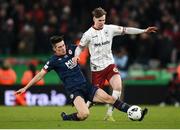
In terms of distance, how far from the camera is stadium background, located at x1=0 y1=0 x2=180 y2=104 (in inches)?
1079

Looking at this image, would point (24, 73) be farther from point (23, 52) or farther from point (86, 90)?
point (86, 90)

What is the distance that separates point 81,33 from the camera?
28.6m

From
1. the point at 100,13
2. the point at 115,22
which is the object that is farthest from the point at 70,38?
the point at 100,13

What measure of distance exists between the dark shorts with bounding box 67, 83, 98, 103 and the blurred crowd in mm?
11993

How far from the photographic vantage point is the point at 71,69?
1552 cm

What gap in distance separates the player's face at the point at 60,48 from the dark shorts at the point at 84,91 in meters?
0.76

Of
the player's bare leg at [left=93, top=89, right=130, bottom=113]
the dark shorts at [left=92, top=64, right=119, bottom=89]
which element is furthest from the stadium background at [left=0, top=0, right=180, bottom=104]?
the player's bare leg at [left=93, top=89, right=130, bottom=113]

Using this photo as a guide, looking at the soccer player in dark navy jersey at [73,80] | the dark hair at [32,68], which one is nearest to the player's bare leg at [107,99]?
the soccer player in dark navy jersey at [73,80]

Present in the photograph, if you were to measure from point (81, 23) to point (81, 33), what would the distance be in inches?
58.2

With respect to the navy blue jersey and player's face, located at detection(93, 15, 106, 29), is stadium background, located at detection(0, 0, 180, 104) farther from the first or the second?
the navy blue jersey

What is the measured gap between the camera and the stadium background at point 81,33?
27.4 metres

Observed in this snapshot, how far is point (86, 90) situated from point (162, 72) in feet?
39.8

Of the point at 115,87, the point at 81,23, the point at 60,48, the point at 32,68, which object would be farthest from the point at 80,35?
the point at 60,48

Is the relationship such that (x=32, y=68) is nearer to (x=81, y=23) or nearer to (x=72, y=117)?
(x=81, y=23)
